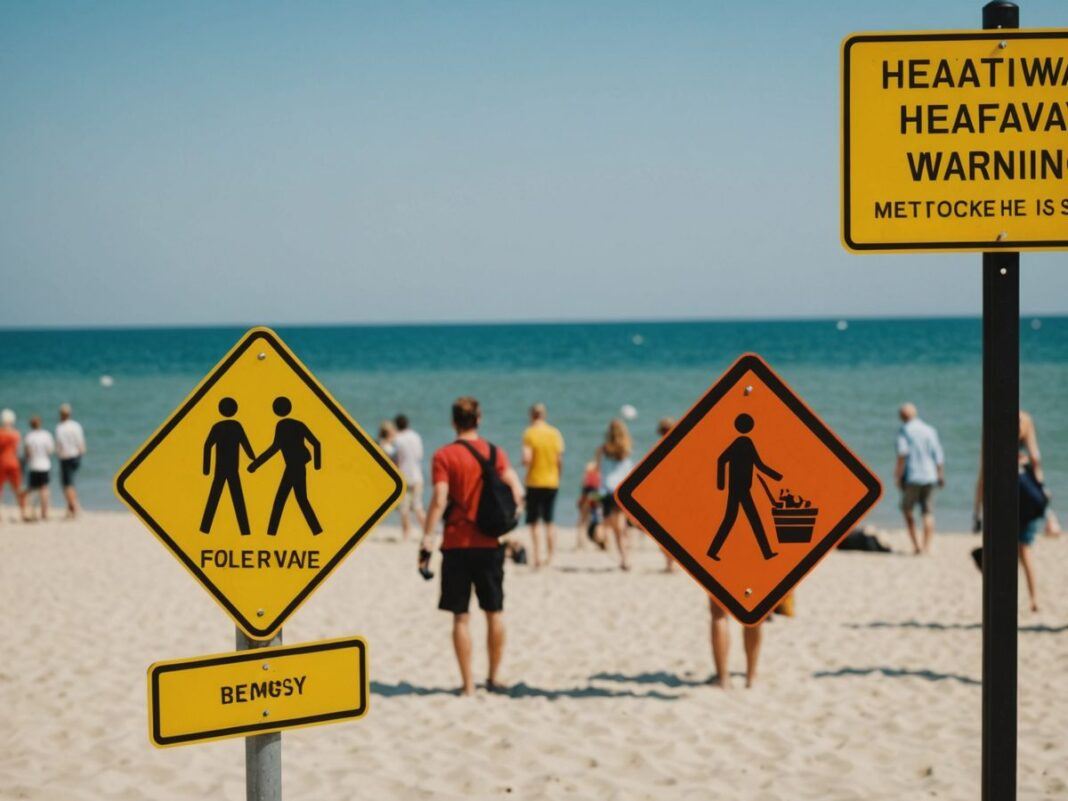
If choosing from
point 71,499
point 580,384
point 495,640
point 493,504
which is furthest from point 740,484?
point 580,384

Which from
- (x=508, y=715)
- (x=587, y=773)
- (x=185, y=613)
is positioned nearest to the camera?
(x=587, y=773)

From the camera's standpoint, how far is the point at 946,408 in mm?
44938

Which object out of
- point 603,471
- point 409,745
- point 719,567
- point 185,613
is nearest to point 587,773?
point 409,745

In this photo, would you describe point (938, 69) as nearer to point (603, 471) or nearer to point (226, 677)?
point (226, 677)

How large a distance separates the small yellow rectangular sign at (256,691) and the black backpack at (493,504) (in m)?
4.46

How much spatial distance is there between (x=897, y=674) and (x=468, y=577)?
11.1 ft

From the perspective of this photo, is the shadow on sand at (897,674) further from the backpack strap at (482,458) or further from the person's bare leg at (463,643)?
the backpack strap at (482,458)

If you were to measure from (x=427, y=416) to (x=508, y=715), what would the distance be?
1511 inches

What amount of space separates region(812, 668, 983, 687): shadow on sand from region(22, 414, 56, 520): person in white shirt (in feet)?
46.3

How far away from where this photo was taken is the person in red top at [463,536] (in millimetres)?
7461

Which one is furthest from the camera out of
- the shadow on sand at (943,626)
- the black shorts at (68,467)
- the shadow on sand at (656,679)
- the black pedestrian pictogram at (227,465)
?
the black shorts at (68,467)

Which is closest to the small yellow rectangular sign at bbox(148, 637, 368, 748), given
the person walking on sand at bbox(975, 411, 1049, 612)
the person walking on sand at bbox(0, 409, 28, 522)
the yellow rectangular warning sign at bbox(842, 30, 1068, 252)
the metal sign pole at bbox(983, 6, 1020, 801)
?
the metal sign pole at bbox(983, 6, 1020, 801)

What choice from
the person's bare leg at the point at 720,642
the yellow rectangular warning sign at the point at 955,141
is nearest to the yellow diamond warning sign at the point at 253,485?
the yellow rectangular warning sign at the point at 955,141

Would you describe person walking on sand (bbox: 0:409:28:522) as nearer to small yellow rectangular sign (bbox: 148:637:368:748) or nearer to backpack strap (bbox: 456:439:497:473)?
backpack strap (bbox: 456:439:497:473)
